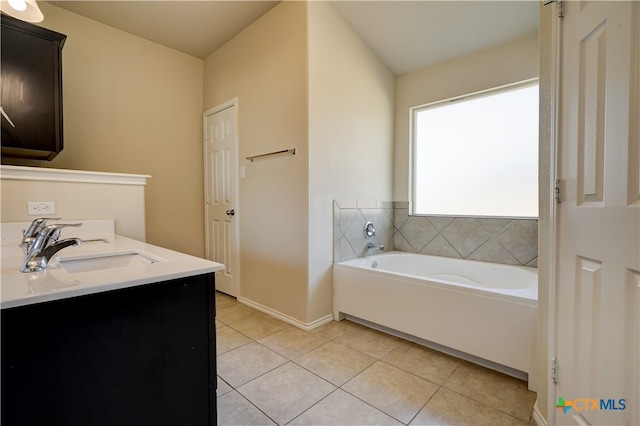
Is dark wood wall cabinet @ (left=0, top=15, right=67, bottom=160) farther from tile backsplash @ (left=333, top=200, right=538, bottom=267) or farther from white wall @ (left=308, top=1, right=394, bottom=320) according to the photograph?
tile backsplash @ (left=333, top=200, right=538, bottom=267)

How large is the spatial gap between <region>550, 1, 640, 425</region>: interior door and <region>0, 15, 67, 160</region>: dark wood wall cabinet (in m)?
2.93

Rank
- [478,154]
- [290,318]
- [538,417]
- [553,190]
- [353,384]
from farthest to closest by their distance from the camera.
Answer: [478,154]
[290,318]
[353,384]
[538,417]
[553,190]

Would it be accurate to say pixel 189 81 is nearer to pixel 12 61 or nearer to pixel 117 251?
pixel 12 61

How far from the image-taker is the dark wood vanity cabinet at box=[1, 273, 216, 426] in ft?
2.01

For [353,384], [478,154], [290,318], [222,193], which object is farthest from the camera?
[222,193]

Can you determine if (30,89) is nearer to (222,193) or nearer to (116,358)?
(222,193)

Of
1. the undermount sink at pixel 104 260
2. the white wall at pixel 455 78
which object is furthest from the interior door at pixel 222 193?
the white wall at pixel 455 78

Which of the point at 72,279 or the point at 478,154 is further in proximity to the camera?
the point at 478,154

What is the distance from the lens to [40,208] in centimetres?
185

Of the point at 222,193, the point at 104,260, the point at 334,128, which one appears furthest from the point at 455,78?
the point at 104,260

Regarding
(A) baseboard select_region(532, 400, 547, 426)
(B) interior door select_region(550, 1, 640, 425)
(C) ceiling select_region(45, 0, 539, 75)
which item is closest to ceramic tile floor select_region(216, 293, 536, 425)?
(A) baseboard select_region(532, 400, 547, 426)

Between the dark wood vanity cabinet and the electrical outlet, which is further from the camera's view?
the electrical outlet

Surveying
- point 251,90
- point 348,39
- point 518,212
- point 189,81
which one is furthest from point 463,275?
point 189,81

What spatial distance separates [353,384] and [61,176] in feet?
7.53
